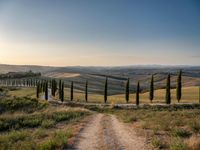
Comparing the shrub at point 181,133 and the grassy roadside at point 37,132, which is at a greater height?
the shrub at point 181,133

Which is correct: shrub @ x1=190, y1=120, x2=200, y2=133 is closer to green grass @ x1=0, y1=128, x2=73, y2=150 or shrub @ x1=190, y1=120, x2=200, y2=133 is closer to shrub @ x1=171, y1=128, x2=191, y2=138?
shrub @ x1=171, y1=128, x2=191, y2=138

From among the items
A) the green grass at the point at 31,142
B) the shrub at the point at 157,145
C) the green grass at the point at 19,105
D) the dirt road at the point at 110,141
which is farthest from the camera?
the green grass at the point at 19,105

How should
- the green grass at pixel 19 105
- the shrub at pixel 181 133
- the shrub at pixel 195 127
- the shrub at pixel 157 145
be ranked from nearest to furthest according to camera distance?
the shrub at pixel 157 145 → the shrub at pixel 181 133 → the shrub at pixel 195 127 → the green grass at pixel 19 105

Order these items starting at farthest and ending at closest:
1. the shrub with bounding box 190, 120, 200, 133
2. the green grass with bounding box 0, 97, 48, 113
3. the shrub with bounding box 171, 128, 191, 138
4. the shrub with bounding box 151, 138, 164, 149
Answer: the green grass with bounding box 0, 97, 48, 113 → the shrub with bounding box 190, 120, 200, 133 → the shrub with bounding box 171, 128, 191, 138 → the shrub with bounding box 151, 138, 164, 149

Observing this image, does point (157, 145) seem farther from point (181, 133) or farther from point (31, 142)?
point (31, 142)

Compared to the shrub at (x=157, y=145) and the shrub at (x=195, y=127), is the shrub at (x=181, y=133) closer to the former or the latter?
the shrub at (x=195, y=127)

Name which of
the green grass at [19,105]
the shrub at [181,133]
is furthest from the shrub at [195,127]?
the green grass at [19,105]

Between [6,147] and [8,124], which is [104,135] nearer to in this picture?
[6,147]

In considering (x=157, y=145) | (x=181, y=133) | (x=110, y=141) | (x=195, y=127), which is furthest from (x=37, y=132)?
(x=195, y=127)


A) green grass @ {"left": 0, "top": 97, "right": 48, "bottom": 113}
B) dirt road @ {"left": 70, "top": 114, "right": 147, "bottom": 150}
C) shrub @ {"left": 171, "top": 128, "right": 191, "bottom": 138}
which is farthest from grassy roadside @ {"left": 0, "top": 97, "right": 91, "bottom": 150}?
green grass @ {"left": 0, "top": 97, "right": 48, "bottom": 113}

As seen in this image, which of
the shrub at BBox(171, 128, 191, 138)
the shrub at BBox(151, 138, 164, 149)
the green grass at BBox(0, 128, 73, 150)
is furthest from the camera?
the shrub at BBox(171, 128, 191, 138)

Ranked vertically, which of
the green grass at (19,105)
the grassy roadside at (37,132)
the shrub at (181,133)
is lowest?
the green grass at (19,105)

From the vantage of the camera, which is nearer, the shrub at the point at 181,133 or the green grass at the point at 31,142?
the green grass at the point at 31,142

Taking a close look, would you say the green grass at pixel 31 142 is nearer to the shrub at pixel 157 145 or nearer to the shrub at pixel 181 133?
the shrub at pixel 157 145
